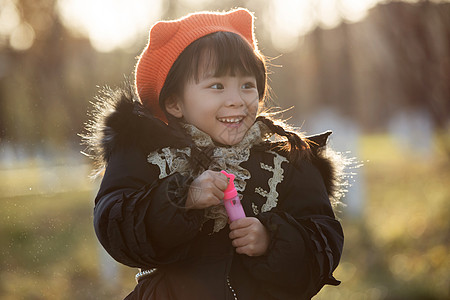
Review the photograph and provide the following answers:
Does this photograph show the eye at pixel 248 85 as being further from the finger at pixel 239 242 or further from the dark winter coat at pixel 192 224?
the finger at pixel 239 242

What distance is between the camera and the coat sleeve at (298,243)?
1625 millimetres

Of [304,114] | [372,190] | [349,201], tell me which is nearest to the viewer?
[349,201]

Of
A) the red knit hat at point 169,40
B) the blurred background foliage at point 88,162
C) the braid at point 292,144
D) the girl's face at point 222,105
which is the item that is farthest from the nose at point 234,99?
the blurred background foliage at point 88,162

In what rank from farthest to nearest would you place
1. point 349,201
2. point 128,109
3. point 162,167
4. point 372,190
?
1. point 372,190
2. point 349,201
3. point 128,109
4. point 162,167

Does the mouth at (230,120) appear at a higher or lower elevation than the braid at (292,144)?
higher

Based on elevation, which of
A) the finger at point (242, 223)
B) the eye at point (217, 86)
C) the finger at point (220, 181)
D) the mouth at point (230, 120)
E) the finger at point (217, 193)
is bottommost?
the finger at point (242, 223)

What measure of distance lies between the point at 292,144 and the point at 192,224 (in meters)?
0.50

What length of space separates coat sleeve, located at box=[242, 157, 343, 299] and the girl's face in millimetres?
237

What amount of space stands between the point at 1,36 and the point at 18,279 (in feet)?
7.44

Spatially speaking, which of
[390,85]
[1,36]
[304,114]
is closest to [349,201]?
[390,85]

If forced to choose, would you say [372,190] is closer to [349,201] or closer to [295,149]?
[349,201]

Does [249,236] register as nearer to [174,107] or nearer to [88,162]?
[174,107]

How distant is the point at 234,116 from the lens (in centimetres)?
179

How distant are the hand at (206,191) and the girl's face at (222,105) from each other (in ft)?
0.84
